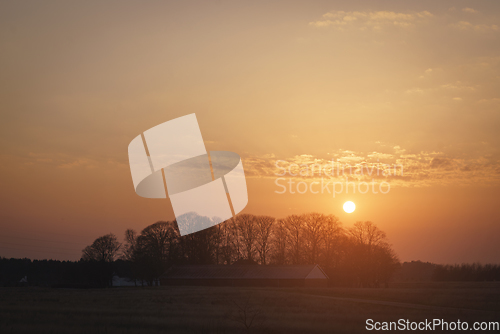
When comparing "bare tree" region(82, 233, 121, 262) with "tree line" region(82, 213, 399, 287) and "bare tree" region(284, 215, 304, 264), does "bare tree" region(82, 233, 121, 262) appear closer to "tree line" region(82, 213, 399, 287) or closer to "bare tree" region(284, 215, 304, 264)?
"tree line" region(82, 213, 399, 287)

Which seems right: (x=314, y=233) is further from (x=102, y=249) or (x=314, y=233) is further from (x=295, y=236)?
(x=102, y=249)

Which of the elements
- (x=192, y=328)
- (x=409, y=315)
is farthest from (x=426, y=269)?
(x=192, y=328)

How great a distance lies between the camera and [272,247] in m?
91.9

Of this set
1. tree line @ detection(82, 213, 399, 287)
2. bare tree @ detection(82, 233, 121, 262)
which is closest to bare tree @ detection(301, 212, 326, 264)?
tree line @ detection(82, 213, 399, 287)

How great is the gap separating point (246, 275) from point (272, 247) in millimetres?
15545

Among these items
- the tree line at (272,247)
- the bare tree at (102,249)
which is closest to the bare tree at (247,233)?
the tree line at (272,247)

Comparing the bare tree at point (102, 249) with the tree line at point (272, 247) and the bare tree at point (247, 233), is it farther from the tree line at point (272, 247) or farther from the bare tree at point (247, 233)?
the bare tree at point (247, 233)

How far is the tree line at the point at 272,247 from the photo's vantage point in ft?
284

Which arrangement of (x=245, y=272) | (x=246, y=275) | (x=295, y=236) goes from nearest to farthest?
(x=246, y=275)
(x=245, y=272)
(x=295, y=236)

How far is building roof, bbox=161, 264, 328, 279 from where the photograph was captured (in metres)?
74.9

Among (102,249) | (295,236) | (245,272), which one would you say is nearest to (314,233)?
(295,236)

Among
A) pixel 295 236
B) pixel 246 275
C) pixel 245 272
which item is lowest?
pixel 246 275

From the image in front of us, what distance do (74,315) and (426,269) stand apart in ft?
663

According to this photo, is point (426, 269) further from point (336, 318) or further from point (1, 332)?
point (1, 332)
